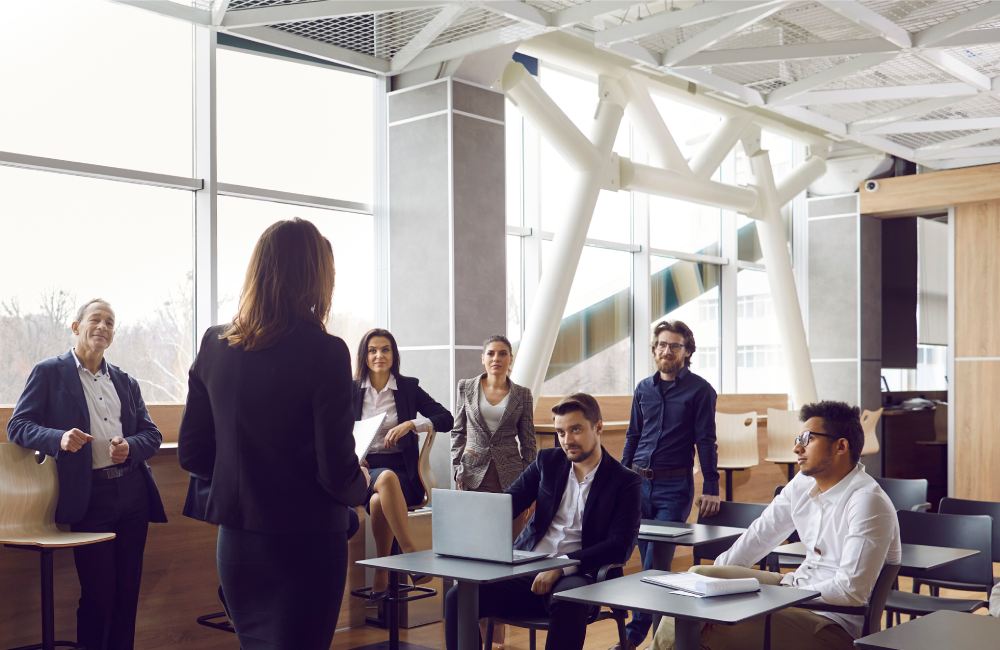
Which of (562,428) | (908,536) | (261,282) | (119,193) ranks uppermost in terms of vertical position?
(119,193)

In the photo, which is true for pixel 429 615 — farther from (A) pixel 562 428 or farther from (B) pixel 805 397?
(B) pixel 805 397

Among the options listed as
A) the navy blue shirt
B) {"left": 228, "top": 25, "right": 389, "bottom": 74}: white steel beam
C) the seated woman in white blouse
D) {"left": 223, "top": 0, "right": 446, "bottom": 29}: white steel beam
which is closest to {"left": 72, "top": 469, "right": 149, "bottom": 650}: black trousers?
the seated woman in white blouse

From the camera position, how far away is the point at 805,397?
437 inches

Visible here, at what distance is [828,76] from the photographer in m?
7.79

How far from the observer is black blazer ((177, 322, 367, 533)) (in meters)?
2.51

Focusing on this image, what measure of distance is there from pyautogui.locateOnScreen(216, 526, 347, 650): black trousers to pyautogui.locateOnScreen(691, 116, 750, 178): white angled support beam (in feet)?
26.1

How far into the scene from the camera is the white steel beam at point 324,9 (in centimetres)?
589

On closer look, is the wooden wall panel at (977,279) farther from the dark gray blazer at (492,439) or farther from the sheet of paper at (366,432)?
the sheet of paper at (366,432)

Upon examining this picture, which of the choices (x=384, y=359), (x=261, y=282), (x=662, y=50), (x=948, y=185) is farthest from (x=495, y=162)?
(x=948, y=185)

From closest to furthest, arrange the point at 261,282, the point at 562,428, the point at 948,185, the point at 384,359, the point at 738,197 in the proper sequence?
1. the point at 261,282
2. the point at 562,428
3. the point at 384,359
4. the point at 738,197
5. the point at 948,185

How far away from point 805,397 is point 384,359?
6400 millimetres

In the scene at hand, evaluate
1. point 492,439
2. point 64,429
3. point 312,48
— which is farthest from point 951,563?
point 312,48

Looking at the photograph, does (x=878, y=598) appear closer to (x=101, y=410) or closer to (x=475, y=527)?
(x=475, y=527)

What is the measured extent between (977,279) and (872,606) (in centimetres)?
832
